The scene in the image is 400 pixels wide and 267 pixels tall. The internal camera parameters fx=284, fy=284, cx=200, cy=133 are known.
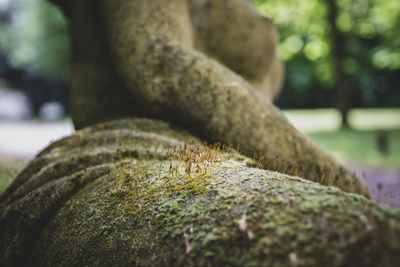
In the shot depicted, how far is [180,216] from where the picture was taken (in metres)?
1.46

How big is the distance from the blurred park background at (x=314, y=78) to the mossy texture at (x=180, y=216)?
56cm

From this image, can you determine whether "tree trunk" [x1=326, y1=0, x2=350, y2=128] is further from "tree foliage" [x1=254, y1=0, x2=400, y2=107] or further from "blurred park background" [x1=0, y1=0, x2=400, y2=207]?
"tree foliage" [x1=254, y1=0, x2=400, y2=107]

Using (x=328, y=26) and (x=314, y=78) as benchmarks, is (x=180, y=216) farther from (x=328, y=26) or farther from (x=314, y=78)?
(x=314, y=78)

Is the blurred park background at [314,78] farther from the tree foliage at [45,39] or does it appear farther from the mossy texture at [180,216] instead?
the mossy texture at [180,216]

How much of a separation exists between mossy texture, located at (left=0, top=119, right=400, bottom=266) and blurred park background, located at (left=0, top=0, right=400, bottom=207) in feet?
1.83

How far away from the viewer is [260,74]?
5219 mm

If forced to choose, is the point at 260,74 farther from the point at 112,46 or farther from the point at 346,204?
the point at 346,204

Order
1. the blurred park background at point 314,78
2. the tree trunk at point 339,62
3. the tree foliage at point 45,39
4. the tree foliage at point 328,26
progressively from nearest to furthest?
the blurred park background at point 314,78, the tree foliage at point 328,26, the tree trunk at point 339,62, the tree foliage at point 45,39

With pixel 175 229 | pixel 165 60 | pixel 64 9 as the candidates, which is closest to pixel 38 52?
pixel 64 9

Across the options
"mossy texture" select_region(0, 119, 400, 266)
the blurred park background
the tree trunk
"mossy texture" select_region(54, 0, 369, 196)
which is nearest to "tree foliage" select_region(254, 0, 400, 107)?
the blurred park background

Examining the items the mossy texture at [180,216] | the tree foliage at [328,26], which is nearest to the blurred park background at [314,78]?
the tree foliage at [328,26]

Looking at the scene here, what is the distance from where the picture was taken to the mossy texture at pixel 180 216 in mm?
1125

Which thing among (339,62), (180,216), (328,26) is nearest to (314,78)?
(339,62)

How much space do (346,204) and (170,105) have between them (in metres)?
2.16
